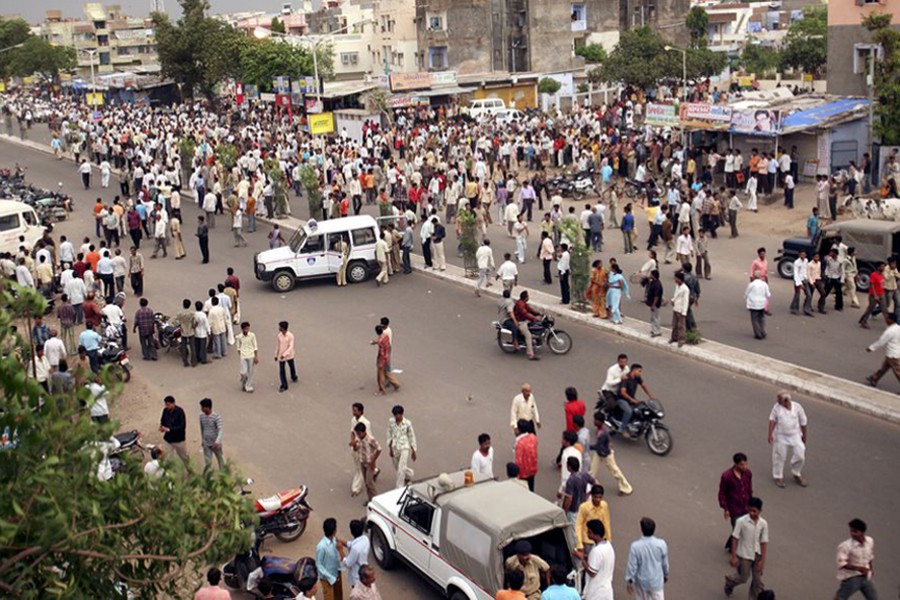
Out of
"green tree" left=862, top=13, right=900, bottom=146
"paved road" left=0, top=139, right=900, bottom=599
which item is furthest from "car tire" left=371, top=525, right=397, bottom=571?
"green tree" left=862, top=13, right=900, bottom=146

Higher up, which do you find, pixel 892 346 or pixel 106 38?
pixel 106 38

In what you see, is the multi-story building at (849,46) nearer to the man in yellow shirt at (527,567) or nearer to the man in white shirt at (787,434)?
the man in white shirt at (787,434)

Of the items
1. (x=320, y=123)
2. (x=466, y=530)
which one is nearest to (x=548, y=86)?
(x=320, y=123)

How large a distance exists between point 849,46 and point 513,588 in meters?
30.5

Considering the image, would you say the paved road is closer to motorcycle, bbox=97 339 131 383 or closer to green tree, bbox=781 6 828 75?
motorcycle, bbox=97 339 131 383

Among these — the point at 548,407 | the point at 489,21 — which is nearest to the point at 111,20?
the point at 489,21

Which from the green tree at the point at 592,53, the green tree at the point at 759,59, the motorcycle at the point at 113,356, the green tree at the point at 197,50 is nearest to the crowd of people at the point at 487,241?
the motorcycle at the point at 113,356

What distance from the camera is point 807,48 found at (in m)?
72.3

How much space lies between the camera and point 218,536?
6.38 metres

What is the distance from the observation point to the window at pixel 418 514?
10.9m

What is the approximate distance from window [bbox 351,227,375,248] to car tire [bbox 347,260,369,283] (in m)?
0.47

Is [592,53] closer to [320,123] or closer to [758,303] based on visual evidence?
[320,123]

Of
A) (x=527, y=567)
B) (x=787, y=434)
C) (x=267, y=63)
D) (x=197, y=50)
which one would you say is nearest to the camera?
(x=527, y=567)

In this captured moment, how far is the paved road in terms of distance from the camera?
1193 cm
